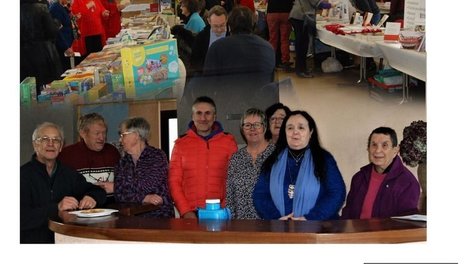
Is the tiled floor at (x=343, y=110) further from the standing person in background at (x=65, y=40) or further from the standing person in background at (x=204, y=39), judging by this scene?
the standing person in background at (x=65, y=40)

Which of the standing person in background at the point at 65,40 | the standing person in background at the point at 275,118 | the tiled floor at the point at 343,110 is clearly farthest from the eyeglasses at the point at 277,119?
the standing person in background at the point at 65,40

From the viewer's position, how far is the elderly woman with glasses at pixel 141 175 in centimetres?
621

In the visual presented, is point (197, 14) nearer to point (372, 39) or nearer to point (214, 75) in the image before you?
point (214, 75)

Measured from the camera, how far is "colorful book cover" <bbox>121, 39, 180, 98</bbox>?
691cm

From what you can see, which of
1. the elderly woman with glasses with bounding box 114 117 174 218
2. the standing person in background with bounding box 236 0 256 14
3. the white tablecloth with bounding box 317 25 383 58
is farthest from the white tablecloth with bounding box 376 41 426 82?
the elderly woman with glasses with bounding box 114 117 174 218

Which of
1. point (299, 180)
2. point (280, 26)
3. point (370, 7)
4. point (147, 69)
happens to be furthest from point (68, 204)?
point (370, 7)

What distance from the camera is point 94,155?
6566mm

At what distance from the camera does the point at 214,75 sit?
6.85 metres

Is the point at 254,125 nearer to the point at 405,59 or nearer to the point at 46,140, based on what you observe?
the point at 405,59

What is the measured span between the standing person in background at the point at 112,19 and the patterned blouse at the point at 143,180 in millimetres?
1020

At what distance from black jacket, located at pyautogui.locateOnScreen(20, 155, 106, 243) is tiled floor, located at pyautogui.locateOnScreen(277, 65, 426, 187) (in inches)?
58.4

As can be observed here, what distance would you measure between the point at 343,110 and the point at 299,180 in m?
1.10
